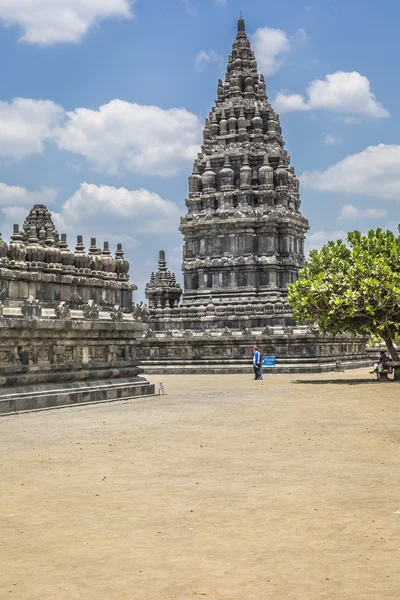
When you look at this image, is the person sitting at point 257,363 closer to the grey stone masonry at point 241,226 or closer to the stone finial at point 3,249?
the grey stone masonry at point 241,226

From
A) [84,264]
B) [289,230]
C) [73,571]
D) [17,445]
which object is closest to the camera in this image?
[73,571]

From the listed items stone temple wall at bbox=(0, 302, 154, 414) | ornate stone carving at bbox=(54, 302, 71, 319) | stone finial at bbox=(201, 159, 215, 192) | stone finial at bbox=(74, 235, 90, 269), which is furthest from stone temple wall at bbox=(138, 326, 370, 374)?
ornate stone carving at bbox=(54, 302, 71, 319)

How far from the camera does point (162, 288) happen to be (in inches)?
2670

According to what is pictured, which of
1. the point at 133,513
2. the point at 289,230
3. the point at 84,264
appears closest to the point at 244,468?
the point at 133,513

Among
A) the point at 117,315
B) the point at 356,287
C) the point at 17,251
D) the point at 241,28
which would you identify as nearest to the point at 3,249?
the point at 17,251

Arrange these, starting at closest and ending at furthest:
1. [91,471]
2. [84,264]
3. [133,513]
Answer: [133,513]
[91,471]
[84,264]

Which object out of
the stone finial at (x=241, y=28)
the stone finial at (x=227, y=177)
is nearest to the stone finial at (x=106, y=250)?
the stone finial at (x=227, y=177)

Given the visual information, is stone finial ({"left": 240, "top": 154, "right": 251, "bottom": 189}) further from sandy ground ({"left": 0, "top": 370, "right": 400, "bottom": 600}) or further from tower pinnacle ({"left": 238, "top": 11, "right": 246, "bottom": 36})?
sandy ground ({"left": 0, "top": 370, "right": 400, "bottom": 600})

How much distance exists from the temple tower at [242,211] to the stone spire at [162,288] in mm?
13005

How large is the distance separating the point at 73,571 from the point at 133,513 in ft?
6.56

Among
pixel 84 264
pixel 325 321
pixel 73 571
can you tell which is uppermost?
pixel 84 264

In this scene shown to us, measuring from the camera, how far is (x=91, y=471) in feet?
35.7

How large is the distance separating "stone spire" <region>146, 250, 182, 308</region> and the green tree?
35.4 m

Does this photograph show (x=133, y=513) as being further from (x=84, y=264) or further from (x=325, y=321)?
(x=325, y=321)
